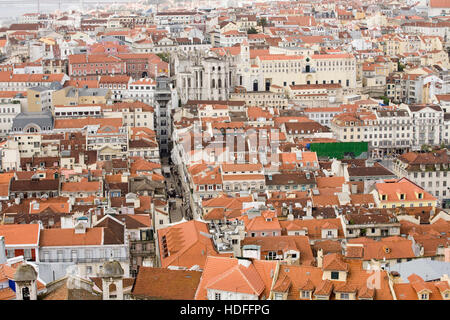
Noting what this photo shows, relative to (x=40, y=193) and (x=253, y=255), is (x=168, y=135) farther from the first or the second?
(x=253, y=255)

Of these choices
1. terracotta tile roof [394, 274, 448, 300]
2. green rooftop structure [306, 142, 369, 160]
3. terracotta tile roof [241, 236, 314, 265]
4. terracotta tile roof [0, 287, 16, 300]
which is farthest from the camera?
green rooftop structure [306, 142, 369, 160]

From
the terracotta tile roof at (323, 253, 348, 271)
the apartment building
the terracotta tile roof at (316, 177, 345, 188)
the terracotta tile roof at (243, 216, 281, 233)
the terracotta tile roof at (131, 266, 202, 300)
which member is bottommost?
the apartment building

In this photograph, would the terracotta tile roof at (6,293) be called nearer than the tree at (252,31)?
Yes

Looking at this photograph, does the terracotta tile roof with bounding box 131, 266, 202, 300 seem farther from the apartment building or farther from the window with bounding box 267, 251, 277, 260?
the apartment building

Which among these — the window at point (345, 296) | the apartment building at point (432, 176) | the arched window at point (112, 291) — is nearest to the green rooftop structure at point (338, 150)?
the apartment building at point (432, 176)

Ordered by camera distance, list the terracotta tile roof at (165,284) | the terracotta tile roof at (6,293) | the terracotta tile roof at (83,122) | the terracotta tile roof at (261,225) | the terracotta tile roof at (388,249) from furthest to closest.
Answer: the terracotta tile roof at (83,122)
the terracotta tile roof at (261,225)
the terracotta tile roof at (388,249)
the terracotta tile roof at (165,284)
the terracotta tile roof at (6,293)

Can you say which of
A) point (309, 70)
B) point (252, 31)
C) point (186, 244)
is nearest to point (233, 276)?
point (186, 244)

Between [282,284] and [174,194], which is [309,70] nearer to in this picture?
[174,194]

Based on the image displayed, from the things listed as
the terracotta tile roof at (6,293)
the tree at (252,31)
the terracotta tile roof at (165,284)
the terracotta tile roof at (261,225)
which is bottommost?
the terracotta tile roof at (261,225)

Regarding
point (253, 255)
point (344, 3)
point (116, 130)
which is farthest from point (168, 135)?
point (344, 3)

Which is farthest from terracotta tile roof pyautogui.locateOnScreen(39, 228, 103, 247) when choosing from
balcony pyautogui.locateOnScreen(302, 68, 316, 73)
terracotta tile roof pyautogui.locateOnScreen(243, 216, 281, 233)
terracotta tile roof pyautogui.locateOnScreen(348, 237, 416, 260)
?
balcony pyautogui.locateOnScreen(302, 68, 316, 73)

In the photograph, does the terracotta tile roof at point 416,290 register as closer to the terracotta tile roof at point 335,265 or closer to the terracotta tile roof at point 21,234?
the terracotta tile roof at point 335,265
